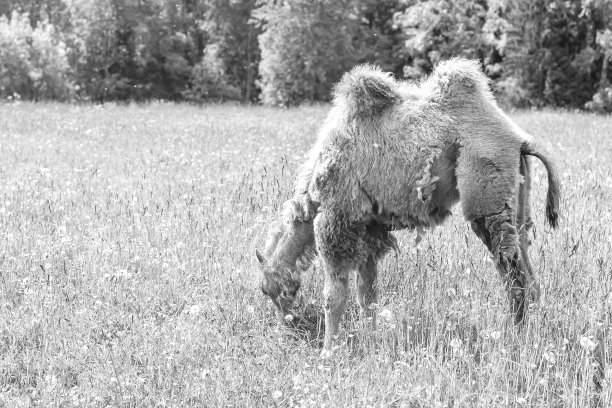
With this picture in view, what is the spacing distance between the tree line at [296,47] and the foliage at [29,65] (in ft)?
0.15

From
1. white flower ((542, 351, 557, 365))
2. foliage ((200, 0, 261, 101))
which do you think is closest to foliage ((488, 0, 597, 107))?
foliage ((200, 0, 261, 101))

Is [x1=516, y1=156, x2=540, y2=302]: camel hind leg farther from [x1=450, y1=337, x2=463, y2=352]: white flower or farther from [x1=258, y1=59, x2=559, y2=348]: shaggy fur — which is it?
[x1=450, y1=337, x2=463, y2=352]: white flower

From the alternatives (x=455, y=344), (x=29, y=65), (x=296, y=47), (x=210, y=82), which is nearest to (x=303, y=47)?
(x=296, y=47)

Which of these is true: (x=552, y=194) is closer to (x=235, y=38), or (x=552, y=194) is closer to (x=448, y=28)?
(x=448, y=28)

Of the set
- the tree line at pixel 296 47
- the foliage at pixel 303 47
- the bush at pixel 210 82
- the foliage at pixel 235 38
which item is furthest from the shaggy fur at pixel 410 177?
the foliage at pixel 235 38

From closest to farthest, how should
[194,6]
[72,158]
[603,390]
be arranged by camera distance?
1. [603,390]
2. [72,158]
3. [194,6]

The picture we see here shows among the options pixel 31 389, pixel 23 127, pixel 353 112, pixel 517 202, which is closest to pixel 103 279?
pixel 31 389

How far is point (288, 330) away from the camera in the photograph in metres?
4.42

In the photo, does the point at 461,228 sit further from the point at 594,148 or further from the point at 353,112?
the point at 594,148

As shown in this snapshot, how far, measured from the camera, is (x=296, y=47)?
30.2 metres

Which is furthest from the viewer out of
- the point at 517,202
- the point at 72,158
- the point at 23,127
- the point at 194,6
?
the point at 194,6

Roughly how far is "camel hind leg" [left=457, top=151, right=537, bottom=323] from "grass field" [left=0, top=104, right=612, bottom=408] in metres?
0.37

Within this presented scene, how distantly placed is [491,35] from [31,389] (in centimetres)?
2790

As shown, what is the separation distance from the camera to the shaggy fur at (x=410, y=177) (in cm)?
398
